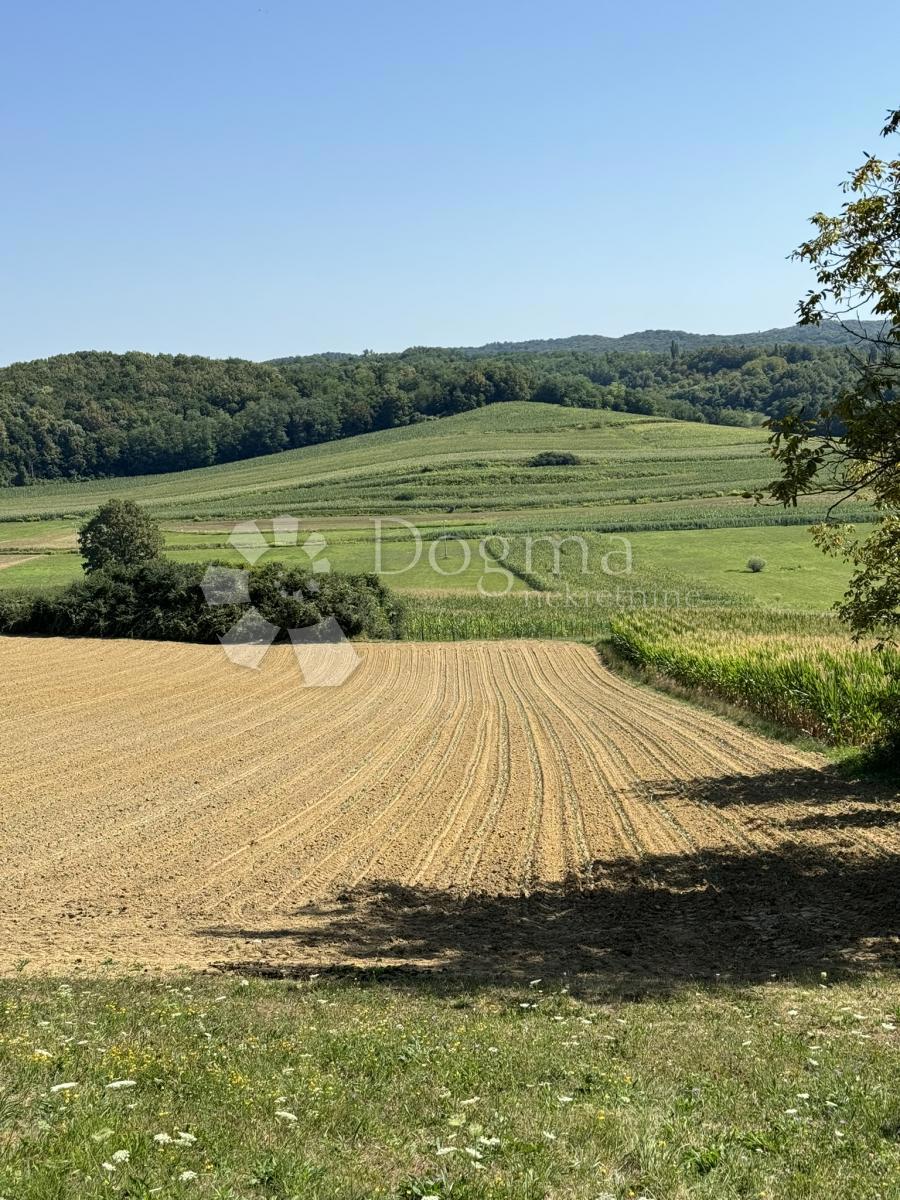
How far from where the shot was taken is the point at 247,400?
523 feet

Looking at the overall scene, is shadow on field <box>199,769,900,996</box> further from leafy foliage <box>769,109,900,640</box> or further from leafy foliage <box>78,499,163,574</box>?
leafy foliage <box>78,499,163,574</box>

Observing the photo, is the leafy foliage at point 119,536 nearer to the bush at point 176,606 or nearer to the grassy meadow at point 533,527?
the grassy meadow at point 533,527

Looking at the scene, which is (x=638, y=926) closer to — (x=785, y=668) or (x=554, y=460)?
(x=785, y=668)

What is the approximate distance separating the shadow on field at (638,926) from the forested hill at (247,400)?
434 feet

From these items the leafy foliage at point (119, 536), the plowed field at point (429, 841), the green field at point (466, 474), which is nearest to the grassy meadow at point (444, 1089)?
the plowed field at point (429, 841)

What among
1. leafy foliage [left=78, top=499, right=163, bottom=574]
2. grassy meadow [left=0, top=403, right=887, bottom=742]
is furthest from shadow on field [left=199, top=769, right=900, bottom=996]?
leafy foliage [left=78, top=499, right=163, bottom=574]

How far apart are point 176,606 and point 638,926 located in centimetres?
3661

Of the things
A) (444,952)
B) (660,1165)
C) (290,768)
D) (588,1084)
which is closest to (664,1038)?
Result: (588,1084)

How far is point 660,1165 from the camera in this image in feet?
17.1

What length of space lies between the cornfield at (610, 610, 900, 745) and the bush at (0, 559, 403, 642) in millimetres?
12463

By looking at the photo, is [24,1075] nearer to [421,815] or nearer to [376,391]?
[421,815]

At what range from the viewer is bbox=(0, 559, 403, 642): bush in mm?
44969

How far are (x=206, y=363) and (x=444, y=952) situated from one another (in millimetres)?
165431

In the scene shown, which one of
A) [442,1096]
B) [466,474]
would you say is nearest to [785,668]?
[442,1096]
